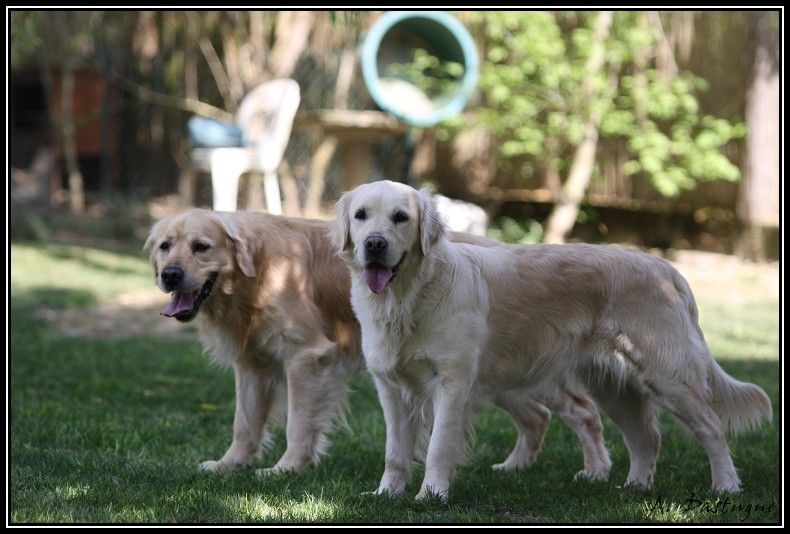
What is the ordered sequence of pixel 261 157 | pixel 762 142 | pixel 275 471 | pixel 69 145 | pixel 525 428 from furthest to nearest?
pixel 69 145
pixel 762 142
pixel 261 157
pixel 525 428
pixel 275 471

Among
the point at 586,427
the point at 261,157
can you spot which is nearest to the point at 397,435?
the point at 586,427

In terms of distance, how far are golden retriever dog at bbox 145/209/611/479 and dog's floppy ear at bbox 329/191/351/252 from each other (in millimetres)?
702

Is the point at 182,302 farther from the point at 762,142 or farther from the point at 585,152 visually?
the point at 762,142

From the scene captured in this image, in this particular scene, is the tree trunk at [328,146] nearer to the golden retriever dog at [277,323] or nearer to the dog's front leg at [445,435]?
the golden retriever dog at [277,323]

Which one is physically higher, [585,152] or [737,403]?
[585,152]

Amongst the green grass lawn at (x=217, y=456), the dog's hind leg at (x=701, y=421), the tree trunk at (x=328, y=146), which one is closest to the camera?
the green grass lawn at (x=217, y=456)

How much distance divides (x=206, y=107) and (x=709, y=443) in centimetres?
1014

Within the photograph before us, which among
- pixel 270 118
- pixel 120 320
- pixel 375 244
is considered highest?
pixel 270 118

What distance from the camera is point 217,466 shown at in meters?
4.47

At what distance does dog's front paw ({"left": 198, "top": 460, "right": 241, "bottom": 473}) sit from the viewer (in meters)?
4.41

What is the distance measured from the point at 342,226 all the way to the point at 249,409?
126 cm

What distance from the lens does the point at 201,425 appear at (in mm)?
5383

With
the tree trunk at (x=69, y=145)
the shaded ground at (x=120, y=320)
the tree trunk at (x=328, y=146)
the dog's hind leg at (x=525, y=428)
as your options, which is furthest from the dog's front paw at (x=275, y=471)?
the tree trunk at (x=69, y=145)

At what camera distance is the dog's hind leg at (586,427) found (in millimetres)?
Answer: 4543
